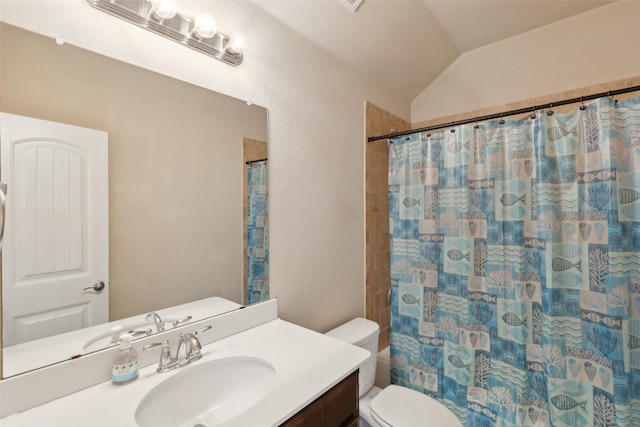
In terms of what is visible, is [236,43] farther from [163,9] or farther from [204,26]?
[163,9]

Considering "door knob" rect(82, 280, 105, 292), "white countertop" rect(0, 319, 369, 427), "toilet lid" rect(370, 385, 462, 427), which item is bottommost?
"toilet lid" rect(370, 385, 462, 427)

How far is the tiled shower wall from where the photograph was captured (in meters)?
2.08

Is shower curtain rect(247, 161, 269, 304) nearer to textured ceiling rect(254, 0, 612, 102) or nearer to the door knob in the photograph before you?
the door knob

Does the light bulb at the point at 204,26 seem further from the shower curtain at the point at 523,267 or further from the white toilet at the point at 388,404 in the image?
the white toilet at the point at 388,404

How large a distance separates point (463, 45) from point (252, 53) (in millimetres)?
1797

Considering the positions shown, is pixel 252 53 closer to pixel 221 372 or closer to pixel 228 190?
pixel 228 190

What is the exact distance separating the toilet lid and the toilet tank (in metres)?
0.15

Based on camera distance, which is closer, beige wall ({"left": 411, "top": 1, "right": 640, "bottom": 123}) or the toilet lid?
the toilet lid

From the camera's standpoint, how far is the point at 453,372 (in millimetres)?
1729

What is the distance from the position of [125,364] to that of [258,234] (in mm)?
683

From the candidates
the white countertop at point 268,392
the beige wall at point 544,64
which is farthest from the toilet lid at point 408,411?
the beige wall at point 544,64

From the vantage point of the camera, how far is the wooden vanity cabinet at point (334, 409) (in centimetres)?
82

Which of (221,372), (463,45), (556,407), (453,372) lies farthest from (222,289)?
(463,45)

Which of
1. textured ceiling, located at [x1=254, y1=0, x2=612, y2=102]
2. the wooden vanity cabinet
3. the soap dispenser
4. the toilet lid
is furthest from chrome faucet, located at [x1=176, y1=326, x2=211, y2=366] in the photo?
textured ceiling, located at [x1=254, y1=0, x2=612, y2=102]
